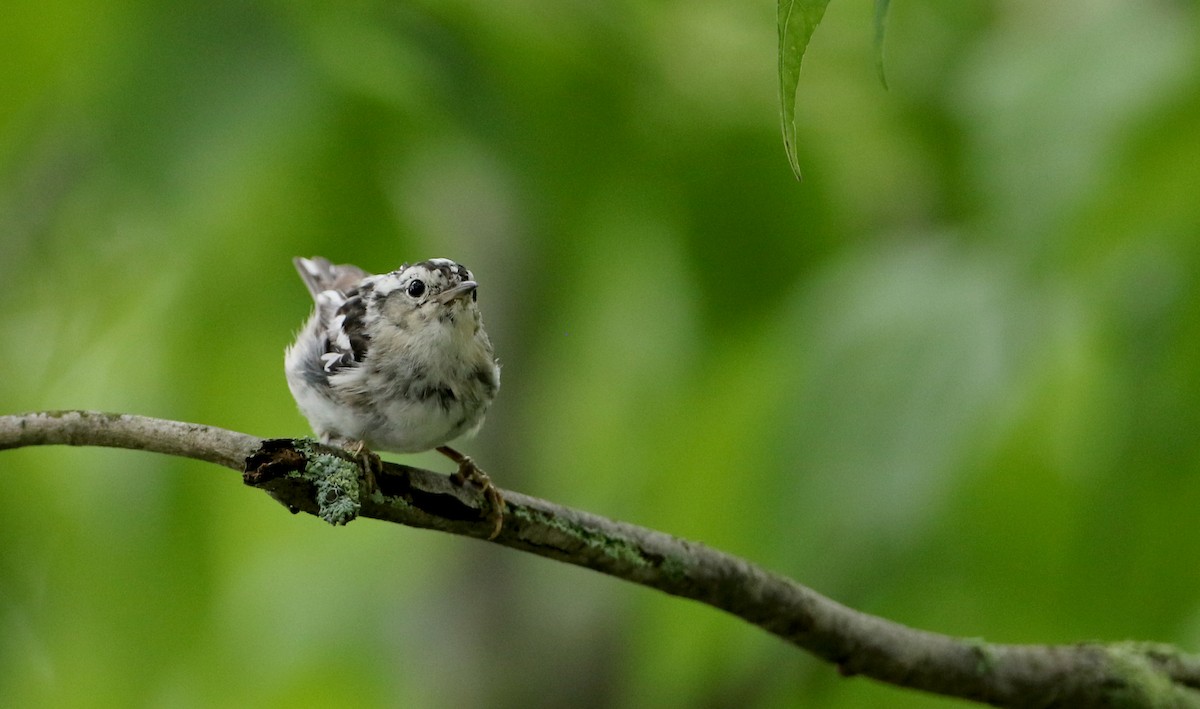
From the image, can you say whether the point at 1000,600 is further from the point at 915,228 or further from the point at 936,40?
the point at 936,40

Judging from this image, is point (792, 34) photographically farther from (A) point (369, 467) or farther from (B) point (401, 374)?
(B) point (401, 374)

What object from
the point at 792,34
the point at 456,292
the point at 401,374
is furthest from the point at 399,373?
the point at 792,34

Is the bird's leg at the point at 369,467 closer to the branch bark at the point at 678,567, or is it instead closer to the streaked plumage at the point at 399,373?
the branch bark at the point at 678,567

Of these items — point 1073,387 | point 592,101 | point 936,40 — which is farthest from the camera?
point 936,40

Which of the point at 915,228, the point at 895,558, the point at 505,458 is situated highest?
the point at 915,228

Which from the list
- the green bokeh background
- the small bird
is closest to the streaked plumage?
the small bird

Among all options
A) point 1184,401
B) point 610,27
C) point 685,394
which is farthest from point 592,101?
point 1184,401

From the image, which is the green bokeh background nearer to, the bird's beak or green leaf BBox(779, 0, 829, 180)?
the bird's beak
